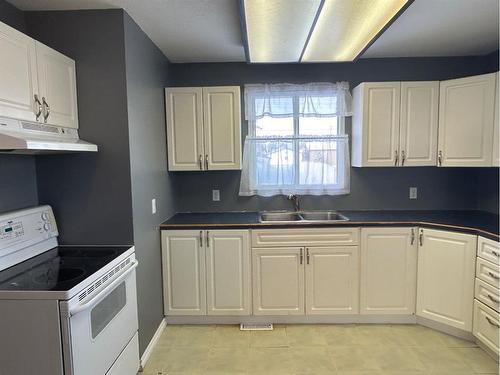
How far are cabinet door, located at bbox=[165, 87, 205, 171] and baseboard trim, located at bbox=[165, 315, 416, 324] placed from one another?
4.59 ft

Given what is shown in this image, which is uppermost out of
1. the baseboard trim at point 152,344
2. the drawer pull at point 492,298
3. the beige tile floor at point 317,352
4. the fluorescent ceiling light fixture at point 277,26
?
the fluorescent ceiling light fixture at point 277,26

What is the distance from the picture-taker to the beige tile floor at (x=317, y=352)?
2182 millimetres

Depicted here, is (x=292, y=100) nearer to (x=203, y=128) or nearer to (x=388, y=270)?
(x=203, y=128)

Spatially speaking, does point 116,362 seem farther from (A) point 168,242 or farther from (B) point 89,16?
(B) point 89,16

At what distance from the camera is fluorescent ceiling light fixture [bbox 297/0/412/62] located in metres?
1.73

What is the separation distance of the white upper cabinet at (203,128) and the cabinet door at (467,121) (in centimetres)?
189

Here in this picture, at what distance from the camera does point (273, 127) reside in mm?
3219

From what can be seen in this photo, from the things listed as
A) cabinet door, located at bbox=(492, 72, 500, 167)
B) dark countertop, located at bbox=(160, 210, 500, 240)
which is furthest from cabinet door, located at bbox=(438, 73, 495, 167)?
dark countertop, located at bbox=(160, 210, 500, 240)

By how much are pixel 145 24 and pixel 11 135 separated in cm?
131

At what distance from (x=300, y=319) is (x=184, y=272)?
112cm

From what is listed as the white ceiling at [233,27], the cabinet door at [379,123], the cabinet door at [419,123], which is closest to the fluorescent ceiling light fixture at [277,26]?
the white ceiling at [233,27]

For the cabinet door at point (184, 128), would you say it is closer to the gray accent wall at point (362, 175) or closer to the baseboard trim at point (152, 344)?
the gray accent wall at point (362, 175)

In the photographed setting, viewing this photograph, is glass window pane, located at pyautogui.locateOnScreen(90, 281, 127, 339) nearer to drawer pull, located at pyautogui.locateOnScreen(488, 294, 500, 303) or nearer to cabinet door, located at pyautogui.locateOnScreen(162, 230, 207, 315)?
cabinet door, located at pyautogui.locateOnScreen(162, 230, 207, 315)

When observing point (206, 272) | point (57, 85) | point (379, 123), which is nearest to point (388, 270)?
point (379, 123)
